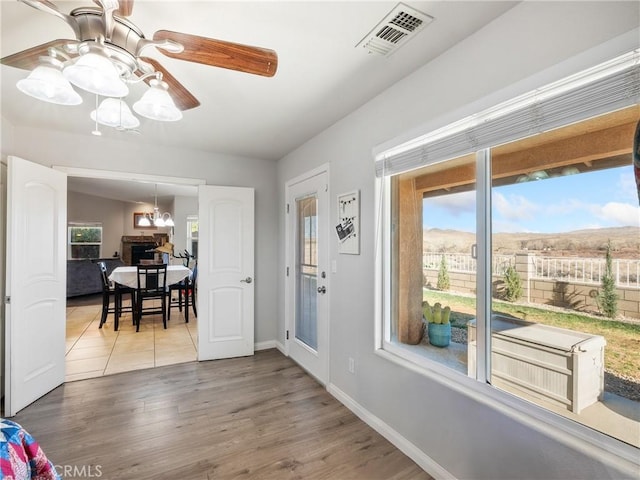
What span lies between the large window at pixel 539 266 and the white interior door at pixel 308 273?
3.34ft

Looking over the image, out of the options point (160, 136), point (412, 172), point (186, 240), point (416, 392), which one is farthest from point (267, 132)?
point (186, 240)

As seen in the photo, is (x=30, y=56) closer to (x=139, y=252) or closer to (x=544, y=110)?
(x=544, y=110)

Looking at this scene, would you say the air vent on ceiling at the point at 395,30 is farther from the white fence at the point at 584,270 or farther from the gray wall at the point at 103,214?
the gray wall at the point at 103,214

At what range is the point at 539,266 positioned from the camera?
4.88 feet

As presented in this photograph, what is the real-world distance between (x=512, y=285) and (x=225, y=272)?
3.08m

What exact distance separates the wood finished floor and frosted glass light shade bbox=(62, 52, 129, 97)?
2101mm

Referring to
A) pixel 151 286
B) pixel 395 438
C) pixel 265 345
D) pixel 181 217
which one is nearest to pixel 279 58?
pixel 395 438

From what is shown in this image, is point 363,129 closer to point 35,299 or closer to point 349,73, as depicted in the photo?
point 349,73

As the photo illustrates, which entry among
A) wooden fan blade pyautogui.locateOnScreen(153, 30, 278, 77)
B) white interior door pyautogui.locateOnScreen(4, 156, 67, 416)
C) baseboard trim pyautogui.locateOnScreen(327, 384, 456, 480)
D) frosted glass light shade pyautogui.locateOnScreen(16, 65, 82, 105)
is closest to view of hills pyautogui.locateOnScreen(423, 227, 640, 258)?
baseboard trim pyautogui.locateOnScreen(327, 384, 456, 480)

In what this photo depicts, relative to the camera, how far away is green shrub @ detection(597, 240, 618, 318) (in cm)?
125

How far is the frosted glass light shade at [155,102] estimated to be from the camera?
143 centimetres

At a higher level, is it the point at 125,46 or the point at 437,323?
the point at 125,46

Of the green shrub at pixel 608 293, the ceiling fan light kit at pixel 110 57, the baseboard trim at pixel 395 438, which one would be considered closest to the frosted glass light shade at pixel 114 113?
the ceiling fan light kit at pixel 110 57

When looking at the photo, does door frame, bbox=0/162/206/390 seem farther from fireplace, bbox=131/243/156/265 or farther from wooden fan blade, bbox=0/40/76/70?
fireplace, bbox=131/243/156/265
